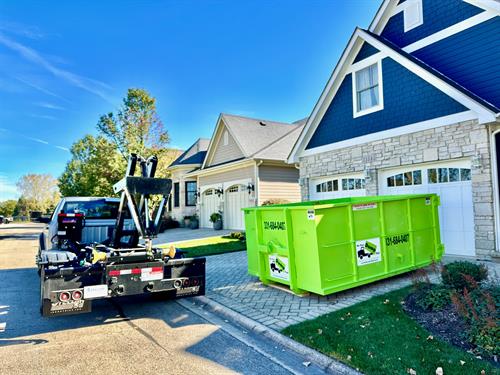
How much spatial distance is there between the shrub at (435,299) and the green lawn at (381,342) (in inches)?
14.0

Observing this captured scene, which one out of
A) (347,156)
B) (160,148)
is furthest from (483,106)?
(160,148)

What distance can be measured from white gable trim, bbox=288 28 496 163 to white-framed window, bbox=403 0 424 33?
1.35 m

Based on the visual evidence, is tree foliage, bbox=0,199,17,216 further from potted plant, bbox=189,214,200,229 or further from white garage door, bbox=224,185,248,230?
white garage door, bbox=224,185,248,230

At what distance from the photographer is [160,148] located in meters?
21.2

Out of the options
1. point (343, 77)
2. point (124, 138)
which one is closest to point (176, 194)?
point (124, 138)

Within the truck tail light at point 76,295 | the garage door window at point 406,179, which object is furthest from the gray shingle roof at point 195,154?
the truck tail light at point 76,295

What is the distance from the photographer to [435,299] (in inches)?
182

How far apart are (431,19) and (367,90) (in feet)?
8.76

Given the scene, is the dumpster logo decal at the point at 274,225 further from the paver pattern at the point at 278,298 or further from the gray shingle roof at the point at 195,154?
the gray shingle roof at the point at 195,154

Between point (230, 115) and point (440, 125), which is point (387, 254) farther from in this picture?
point (230, 115)

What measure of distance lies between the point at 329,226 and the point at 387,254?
A: 1646mm

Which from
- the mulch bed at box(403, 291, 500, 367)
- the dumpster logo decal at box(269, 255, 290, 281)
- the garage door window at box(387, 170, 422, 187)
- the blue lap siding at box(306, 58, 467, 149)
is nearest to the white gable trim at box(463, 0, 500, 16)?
the blue lap siding at box(306, 58, 467, 149)

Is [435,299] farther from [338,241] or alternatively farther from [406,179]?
[406,179]

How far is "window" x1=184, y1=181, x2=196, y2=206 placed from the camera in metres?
23.2
